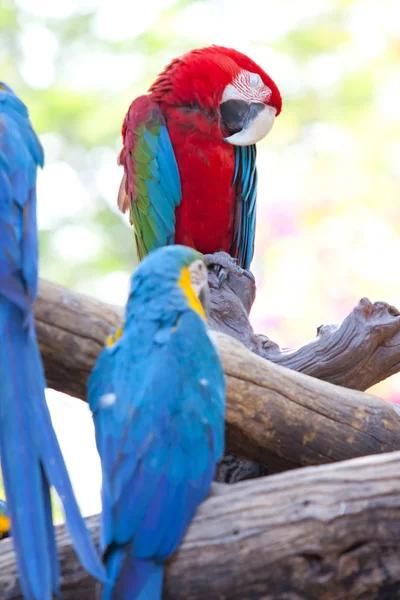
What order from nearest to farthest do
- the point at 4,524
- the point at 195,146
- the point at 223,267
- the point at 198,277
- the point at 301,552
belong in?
the point at 301,552 < the point at 198,277 < the point at 4,524 < the point at 223,267 < the point at 195,146

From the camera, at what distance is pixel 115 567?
1.08 m

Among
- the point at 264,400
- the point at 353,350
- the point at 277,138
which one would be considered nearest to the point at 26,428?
the point at 264,400

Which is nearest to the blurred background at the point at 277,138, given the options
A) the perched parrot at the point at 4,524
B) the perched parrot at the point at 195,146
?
the perched parrot at the point at 195,146

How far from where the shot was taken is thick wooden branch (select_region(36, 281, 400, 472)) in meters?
1.39

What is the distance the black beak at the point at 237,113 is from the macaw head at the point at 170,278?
122 cm

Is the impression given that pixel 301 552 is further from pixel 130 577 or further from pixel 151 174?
pixel 151 174

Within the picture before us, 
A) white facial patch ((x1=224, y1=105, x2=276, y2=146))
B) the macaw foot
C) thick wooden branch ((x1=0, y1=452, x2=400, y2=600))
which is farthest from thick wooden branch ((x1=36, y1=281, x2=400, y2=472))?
white facial patch ((x1=224, y1=105, x2=276, y2=146))

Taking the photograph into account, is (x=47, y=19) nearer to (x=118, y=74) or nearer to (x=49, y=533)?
(x=118, y=74)

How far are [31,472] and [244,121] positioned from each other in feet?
5.30

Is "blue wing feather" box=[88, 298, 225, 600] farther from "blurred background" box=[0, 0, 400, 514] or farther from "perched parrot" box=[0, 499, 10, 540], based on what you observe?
"blurred background" box=[0, 0, 400, 514]

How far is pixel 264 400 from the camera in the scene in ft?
4.93

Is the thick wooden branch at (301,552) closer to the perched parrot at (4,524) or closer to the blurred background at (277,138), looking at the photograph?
the perched parrot at (4,524)

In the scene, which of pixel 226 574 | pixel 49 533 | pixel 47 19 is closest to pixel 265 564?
pixel 226 574

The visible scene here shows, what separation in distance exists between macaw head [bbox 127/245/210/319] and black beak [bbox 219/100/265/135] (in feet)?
4.02
